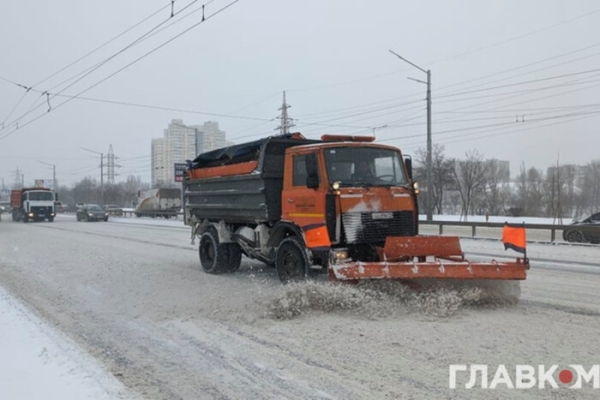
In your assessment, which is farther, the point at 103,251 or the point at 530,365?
the point at 103,251

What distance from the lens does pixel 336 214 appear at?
8.02m

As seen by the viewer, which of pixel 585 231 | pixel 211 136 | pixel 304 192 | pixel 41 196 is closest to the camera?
pixel 304 192

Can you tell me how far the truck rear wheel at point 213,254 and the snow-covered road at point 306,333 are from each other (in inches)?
27.6

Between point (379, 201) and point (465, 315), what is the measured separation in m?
2.33

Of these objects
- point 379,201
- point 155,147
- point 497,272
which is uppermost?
point 155,147

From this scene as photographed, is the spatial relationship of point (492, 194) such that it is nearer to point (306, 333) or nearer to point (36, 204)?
point (36, 204)

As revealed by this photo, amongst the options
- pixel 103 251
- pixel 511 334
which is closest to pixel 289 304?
pixel 511 334

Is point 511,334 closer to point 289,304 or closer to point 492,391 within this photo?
A: point 492,391

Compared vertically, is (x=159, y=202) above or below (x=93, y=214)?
above

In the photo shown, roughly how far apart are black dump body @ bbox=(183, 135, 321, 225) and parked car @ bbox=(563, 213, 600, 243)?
14470 millimetres

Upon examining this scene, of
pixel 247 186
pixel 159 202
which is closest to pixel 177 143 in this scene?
pixel 159 202

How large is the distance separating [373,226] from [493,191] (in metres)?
57.4

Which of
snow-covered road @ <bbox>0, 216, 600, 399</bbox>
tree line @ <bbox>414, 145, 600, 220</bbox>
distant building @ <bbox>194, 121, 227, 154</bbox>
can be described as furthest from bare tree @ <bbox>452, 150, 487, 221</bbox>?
snow-covered road @ <bbox>0, 216, 600, 399</bbox>

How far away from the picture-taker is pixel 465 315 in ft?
22.0
